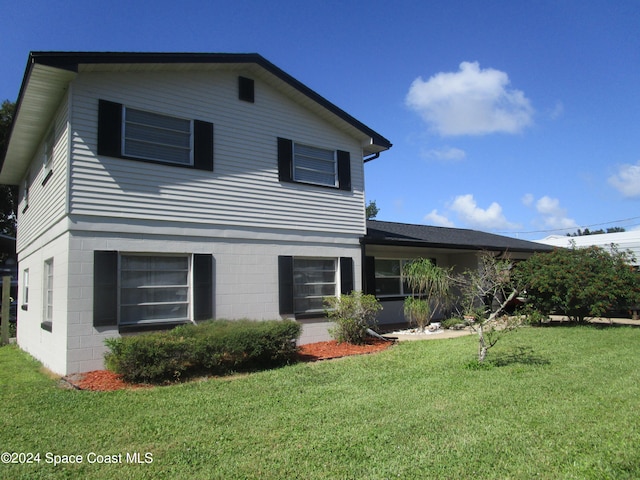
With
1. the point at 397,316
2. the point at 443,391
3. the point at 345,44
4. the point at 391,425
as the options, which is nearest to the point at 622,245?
the point at 397,316

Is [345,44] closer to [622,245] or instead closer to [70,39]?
[70,39]

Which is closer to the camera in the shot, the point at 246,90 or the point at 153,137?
the point at 153,137

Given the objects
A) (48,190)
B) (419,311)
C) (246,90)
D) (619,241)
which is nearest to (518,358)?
(419,311)

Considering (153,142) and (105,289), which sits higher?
(153,142)

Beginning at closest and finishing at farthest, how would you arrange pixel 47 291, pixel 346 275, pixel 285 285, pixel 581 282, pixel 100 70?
pixel 100 70, pixel 47 291, pixel 285 285, pixel 346 275, pixel 581 282

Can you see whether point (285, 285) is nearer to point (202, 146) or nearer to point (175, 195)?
point (175, 195)

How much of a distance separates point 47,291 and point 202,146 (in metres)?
4.83

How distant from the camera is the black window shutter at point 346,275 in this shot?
11570 millimetres

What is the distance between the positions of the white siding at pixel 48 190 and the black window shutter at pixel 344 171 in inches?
253

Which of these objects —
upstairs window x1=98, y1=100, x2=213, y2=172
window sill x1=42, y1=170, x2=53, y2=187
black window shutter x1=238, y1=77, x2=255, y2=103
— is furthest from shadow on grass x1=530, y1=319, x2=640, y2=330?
window sill x1=42, y1=170, x2=53, y2=187

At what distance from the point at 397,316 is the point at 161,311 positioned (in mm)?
8891

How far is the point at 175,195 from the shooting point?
9219 mm

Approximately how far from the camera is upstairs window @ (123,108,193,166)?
898 cm

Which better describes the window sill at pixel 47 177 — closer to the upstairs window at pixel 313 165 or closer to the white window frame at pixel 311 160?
the upstairs window at pixel 313 165
